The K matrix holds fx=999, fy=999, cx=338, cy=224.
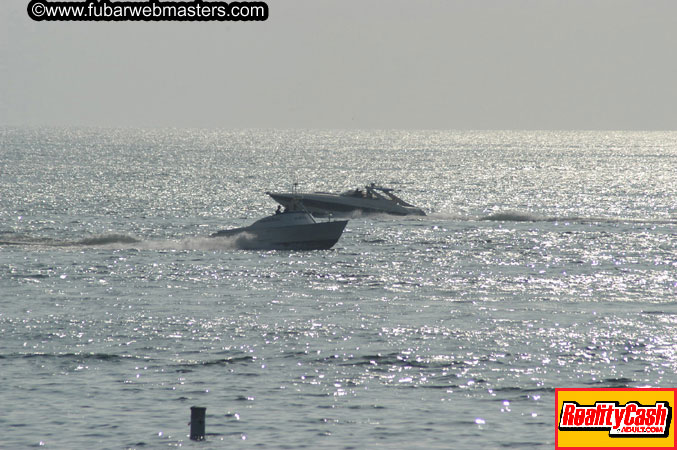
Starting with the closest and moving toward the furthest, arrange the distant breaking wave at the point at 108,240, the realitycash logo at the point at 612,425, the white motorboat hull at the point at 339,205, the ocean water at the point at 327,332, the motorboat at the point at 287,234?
the realitycash logo at the point at 612,425 → the ocean water at the point at 327,332 → the motorboat at the point at 287,234 → the distant breaking wave at the point at 108,240 → the white motorboat hull at the point at 339,205

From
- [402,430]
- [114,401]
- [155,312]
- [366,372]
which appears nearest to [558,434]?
[402,430]

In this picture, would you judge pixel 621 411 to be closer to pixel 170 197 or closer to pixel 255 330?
pixel 255 330

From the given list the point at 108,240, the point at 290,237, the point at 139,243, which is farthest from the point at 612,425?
the point at 108,240

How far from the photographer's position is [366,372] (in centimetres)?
3066

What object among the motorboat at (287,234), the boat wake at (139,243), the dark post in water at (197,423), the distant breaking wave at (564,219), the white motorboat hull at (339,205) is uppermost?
the white motorboat hull at (339,205)

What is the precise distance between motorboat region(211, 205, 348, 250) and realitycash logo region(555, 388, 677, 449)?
125 feet

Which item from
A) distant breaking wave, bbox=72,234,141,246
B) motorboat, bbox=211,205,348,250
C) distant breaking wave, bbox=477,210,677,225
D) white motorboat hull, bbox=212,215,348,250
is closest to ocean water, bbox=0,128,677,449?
distant breaking wave, bbox=72,234,141,246

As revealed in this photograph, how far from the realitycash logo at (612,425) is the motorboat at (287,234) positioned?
3795 cm

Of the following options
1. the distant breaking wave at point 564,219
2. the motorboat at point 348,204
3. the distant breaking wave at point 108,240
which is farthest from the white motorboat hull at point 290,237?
the distant breaking wave at point 564,219

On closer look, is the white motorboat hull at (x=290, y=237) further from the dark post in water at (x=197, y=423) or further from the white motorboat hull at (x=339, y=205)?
the dark post in water at (x=197, y=423)

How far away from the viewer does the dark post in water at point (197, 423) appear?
76.3ft

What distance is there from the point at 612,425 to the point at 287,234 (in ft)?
131

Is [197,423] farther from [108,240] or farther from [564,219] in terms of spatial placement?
[564,219]

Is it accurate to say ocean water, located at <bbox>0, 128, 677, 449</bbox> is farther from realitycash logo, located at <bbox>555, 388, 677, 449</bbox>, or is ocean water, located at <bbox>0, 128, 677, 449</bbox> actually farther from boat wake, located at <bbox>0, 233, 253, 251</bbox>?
realitycash logo, located at <bbox>555, 388, 677, 449</bbox>
